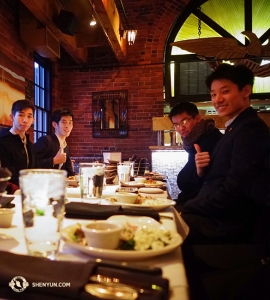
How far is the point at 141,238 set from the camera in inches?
26.3

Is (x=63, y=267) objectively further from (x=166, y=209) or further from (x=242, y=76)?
(x=242, y=76)

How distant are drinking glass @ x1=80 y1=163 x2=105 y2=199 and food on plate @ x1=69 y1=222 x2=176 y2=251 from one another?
0.42 metres

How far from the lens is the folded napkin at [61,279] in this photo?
0.47 metres

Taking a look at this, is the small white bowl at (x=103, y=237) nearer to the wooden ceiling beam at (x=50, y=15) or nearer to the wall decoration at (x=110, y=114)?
the wooden ceiling beam at (x=50, y=15)

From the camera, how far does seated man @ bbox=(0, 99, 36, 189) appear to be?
275 centimetres

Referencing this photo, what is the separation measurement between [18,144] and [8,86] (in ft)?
4.38

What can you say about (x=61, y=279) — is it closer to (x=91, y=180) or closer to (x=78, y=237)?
(x=78, y=237)

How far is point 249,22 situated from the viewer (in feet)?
18.3

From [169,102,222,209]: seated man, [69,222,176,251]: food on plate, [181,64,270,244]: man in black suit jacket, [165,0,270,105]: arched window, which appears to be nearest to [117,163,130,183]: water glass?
[169,102,222,209]: seated man

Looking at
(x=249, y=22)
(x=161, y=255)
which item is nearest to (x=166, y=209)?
(x=161, y=255)

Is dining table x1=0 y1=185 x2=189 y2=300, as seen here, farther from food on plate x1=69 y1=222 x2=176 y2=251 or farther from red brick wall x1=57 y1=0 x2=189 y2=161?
red brick wall x1=57 y1=0 x2=189 y2=161

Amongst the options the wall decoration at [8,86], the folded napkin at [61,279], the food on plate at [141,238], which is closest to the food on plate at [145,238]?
the food on plate at [141,238]

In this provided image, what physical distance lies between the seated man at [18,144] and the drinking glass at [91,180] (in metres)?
1.74

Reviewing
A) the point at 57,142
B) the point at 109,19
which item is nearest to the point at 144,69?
the point at 109,19
